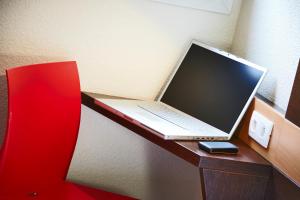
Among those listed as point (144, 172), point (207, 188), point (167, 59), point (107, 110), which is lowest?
point (144, 172)

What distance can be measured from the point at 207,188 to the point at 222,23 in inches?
28.9

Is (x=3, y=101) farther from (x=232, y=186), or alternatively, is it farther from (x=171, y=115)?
(x=232, y=186)

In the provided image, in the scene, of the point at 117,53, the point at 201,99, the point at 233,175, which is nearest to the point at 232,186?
the point at 233,175

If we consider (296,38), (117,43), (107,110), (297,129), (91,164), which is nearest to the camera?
(297,129)

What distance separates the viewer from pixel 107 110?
151 centimetres

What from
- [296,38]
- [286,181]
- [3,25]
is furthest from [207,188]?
[3,25]

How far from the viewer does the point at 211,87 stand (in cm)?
159

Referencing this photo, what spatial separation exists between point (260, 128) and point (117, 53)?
59 centimetres

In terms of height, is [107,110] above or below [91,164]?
above

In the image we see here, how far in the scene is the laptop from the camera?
1.44m

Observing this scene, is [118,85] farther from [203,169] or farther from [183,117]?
[203,169]

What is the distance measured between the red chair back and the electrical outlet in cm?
57

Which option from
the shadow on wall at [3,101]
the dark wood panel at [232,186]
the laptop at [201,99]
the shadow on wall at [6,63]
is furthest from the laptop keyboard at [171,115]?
the shadow on wall at [3,101]

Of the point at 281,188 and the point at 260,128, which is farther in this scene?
the point at 260,128
